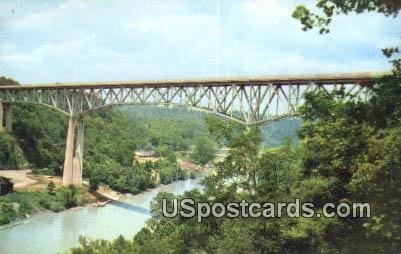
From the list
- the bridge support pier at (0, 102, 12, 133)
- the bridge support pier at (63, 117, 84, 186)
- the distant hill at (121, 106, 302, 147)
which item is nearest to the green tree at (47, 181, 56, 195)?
the bridge support pier at (63, 117, 84, 186)

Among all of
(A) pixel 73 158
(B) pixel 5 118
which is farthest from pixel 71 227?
(B) pixel 5 118

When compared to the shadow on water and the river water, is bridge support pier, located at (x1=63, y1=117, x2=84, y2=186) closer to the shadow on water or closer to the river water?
the shadow on water

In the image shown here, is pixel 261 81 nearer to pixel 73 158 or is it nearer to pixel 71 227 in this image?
pixel 71 227

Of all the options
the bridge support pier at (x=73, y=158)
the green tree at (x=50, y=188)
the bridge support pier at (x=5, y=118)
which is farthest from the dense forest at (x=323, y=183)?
the bridge support pier at (x=5, y=118)

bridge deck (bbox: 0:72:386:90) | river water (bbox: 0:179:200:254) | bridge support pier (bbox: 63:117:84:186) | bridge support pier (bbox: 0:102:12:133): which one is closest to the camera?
bridge deck (bbox: 0:72:386:90)

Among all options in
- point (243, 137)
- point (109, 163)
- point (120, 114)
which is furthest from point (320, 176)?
point (120, 114)

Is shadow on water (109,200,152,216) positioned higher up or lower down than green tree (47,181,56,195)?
lower down

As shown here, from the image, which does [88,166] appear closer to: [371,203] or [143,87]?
[143,87]
